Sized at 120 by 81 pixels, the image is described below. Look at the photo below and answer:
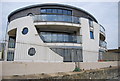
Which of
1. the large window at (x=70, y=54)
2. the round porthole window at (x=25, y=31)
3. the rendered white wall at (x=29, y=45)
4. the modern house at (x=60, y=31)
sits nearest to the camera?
the rendered white wall at (x=29, y=45)

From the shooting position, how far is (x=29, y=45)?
10500 millimetres

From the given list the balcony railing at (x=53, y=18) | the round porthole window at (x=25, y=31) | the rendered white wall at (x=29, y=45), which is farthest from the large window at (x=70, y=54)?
the round porthole window at (x=25, y=31)

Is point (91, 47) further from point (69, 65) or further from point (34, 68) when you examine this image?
point (34, 68)

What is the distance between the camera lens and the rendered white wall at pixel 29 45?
10.2 meters

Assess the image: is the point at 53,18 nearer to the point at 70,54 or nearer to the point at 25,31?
the point at 25,31

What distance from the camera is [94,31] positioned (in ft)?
70.6

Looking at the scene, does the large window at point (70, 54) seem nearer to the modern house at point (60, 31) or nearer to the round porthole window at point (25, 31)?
the modern house at point (60, 31)

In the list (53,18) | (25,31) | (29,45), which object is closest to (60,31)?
(53,18)

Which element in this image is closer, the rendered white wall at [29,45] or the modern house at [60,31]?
the rendered white wall at [29,45]

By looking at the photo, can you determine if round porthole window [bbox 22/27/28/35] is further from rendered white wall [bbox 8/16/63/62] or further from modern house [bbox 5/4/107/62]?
rendered white wall [bbox 8/16/63/62]

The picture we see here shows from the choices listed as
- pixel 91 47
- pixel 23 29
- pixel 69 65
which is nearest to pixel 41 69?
pixel 69 65

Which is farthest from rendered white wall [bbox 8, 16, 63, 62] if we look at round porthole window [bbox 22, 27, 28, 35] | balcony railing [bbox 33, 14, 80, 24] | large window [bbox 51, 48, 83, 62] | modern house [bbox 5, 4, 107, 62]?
large window [bbox 51, 48, 83, 62]

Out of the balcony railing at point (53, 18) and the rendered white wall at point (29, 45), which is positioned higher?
the balcony railing at point (53, 18)

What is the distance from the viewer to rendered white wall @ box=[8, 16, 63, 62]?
10219 mm
